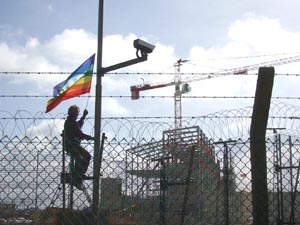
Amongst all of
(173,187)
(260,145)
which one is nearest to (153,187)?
(173,187)

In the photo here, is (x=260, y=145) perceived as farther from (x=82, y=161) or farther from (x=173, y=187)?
(x=173, y=187)

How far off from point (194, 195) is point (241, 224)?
181 cm

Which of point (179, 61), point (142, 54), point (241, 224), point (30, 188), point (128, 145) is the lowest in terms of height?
point (241, 224)

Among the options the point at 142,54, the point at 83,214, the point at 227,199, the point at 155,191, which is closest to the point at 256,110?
the point at 83,214

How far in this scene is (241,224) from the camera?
8.12 metres

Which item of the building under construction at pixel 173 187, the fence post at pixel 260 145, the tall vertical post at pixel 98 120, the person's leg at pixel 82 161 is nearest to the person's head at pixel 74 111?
the tall vertical post at pixel 98 120

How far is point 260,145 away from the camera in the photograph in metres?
4.79

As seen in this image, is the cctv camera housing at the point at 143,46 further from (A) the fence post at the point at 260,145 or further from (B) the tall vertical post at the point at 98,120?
(A) the fence post at the point at 260,145

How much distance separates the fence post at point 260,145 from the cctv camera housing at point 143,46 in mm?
4269

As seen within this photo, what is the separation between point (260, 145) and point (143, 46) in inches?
179

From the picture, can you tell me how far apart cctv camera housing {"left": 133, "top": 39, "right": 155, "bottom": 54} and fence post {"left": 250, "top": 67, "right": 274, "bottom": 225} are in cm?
427

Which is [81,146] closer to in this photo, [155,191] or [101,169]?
[101,169]

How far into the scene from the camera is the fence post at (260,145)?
4.75 meters

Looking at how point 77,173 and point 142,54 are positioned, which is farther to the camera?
point 142,54
